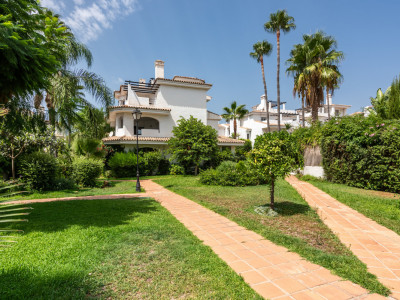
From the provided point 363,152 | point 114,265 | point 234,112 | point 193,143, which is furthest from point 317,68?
point 234,112

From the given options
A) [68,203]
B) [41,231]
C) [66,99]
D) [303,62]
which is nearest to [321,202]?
[41,231]

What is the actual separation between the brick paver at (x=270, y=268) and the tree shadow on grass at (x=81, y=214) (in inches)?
82.6

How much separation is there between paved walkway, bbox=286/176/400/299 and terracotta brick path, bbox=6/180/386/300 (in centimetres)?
65

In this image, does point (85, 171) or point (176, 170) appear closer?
point (85, 171)

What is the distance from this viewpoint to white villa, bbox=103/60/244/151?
786 inches

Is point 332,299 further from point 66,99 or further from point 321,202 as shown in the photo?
point 66,99

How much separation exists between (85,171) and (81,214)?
7082 mm

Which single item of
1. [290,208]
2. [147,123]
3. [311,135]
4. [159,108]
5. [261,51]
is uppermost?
[261,51]

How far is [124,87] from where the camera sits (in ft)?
80.9

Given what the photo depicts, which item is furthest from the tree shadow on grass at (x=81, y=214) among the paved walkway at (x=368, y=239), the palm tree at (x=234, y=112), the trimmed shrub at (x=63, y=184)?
the palm tree at (x=234, y=112)

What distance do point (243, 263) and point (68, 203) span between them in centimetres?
707

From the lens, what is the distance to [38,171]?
34.1 feet

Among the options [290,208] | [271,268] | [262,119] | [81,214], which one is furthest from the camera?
[262,119]

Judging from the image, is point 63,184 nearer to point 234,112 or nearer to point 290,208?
point 290,208
